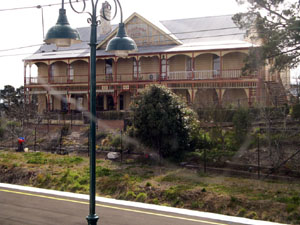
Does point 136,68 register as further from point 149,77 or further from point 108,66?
point 108,66

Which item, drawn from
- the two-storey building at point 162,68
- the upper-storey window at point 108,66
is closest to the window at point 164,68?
the two-storey building at point 162,68

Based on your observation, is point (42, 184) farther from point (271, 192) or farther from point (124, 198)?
point (271, 192)

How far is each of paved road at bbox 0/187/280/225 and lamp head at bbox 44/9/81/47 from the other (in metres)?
4.58

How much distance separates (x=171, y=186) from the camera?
42.1ft

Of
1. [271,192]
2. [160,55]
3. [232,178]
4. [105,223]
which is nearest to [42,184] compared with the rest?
[105,223]

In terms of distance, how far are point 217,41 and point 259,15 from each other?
11024 millimetres

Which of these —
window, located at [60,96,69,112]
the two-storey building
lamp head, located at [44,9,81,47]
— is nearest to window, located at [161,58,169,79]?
the two-storey building

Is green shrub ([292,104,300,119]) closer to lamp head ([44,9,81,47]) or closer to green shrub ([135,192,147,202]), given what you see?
green shrub ([135,192,147,202])

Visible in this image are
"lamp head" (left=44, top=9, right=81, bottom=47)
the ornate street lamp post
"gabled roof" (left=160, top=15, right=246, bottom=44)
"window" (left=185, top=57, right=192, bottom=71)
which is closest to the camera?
the ornate street lamp post

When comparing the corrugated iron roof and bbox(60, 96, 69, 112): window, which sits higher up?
the corrugated iron roof

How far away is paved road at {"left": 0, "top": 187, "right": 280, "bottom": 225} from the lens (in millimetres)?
9352

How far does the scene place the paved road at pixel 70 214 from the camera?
935 centimetres

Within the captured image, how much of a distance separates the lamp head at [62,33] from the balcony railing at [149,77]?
23.2 meters

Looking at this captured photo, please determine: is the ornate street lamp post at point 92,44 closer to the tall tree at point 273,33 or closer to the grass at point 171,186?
the grass at point 171,186
